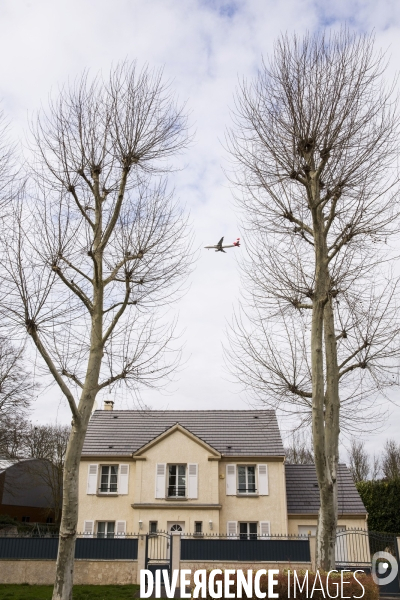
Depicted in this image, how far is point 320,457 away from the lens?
32.7 ft

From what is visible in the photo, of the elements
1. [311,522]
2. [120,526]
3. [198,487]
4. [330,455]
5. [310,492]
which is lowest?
[120,526]

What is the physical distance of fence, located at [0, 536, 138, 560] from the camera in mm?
18859

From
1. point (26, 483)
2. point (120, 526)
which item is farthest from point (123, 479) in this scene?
point (26, 483)

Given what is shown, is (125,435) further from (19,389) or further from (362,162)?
(362,162)

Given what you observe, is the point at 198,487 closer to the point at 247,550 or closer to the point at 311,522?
the point at 311,522

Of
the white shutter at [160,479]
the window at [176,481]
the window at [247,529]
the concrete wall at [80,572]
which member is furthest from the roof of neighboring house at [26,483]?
the concrete wall at [80,572]

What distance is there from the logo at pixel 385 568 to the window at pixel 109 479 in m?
12.6

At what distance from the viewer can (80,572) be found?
1881 cm

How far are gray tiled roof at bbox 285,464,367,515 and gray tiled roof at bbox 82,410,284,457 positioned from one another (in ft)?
6.70

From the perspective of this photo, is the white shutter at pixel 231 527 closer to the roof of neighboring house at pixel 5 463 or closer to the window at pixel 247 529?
the window at pixel 247 529

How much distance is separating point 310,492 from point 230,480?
13.0ft

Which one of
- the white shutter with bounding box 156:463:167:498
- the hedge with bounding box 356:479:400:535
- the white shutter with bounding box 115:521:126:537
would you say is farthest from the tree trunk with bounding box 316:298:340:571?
the hedge with bounding box 356:479:400:535

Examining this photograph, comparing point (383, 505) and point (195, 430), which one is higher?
point (195, 430)

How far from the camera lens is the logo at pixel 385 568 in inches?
709
